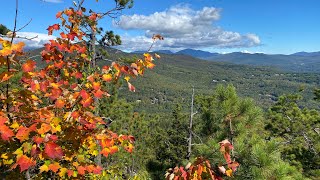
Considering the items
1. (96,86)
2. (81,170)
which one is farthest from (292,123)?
(96,86)

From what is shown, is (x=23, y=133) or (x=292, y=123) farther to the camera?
(x=292, y=123)

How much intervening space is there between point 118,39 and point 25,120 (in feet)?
50.0

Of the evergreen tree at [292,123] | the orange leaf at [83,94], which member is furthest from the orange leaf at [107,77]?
the evergreen tree at [292,123]

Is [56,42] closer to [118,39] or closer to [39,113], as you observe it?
[39,113]

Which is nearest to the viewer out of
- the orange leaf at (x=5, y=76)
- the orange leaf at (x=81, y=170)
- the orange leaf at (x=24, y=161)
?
the orange leaf at (x=24, y=161)

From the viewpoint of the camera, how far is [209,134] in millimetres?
10031

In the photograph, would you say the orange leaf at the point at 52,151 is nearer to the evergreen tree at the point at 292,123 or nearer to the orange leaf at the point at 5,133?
the orange leaf at the point at 5,133

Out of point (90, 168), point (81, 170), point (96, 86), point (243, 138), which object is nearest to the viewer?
point (96, 86)

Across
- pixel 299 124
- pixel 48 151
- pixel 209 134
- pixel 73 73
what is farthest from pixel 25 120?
pixel 299 124

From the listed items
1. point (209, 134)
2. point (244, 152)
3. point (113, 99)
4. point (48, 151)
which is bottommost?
point (113, 99)

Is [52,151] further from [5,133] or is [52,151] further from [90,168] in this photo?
[90,168]

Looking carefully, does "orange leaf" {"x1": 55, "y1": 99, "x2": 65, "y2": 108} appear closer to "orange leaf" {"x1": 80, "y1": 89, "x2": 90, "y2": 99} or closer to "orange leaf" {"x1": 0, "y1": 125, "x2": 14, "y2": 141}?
"orange leaf" {"x1": 80, "y1": 89, "x2": 90, "y2": 99}

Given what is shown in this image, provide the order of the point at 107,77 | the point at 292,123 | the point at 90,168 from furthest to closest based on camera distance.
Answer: the point at 292,123
the point at 90,168
the point at 107,77

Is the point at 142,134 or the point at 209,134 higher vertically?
the point at 209,134
